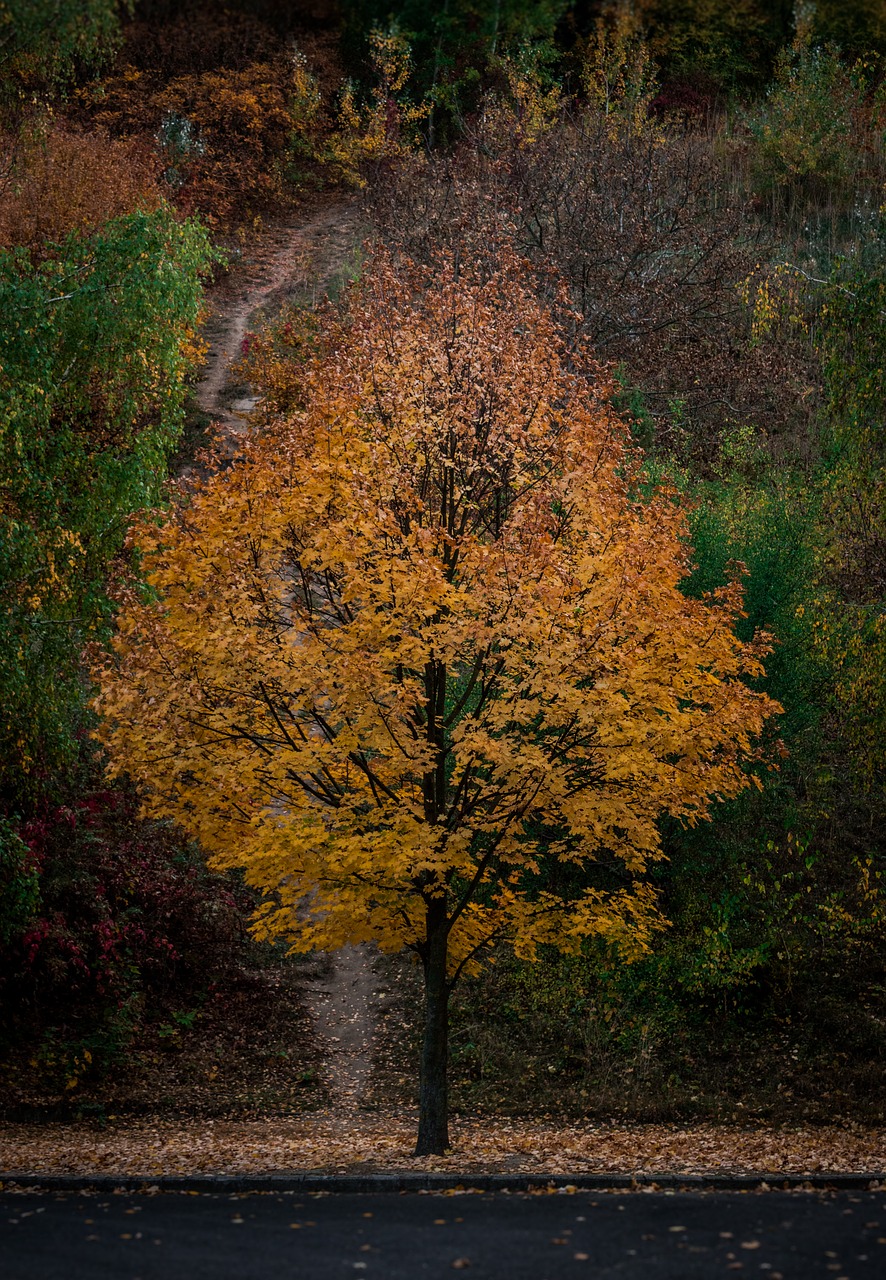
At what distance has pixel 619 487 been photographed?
1412cm

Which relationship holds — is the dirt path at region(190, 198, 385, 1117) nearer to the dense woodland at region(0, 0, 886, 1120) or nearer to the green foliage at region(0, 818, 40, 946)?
the dense woodland at region(0, 0, 886, 1120)

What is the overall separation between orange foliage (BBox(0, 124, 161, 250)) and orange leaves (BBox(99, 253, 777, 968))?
1670cm

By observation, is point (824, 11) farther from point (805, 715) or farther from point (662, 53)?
point (805, 715)

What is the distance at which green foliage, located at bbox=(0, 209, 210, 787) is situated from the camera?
498 inches

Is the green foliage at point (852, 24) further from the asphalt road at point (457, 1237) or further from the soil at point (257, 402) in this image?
the asphalt road at point (457, 1237)

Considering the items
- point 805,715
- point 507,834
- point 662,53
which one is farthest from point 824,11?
point 507,834

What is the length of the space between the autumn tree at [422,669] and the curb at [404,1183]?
176 cm

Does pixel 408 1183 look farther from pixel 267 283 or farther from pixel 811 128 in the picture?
pixel 811 128

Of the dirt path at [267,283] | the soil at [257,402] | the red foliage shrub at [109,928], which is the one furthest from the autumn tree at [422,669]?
the dirt path at [267,283]

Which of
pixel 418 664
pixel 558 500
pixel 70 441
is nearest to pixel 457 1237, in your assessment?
pixel 418 664

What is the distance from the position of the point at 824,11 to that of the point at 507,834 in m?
43.3

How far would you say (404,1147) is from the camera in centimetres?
1352

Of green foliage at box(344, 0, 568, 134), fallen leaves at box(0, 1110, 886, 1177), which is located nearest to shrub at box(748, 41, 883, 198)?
green foliage at box(344, 0, 568, 134)

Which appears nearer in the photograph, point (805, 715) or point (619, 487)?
point (619, 487)
